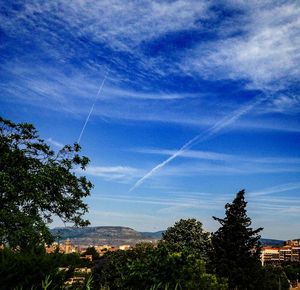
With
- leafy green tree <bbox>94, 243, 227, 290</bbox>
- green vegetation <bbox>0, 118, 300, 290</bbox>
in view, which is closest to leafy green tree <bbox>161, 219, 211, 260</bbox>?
green vegetation <bbox>0, 118, 300, 290</bbox>

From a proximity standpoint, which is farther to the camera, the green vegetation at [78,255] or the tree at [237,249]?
the tree at [237,249]

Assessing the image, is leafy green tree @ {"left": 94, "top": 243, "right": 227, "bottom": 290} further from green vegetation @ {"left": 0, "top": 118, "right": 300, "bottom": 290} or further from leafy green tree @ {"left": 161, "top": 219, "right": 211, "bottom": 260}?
leafy green tree @ {"left": 161, "top": 219, "right": 211, "bottom": 260}

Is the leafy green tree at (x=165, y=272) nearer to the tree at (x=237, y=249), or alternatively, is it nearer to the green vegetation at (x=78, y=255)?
the green vegetation at (x=78, y=255)

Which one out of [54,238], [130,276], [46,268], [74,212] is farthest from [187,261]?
[74,212]

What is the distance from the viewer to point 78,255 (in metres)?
7.43

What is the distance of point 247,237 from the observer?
2852cm

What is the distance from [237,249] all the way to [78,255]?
73.0ft

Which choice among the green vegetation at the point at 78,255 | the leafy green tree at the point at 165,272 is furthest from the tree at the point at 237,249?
the leafy green tree at the point at 165,272

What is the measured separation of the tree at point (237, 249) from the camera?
26.9 m

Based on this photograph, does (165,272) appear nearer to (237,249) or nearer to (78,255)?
(78,255)

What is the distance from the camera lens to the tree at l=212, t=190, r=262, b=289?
26.9 meters

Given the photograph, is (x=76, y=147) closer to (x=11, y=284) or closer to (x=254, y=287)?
(x=254, y=287)

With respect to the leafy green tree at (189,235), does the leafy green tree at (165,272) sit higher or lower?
lower

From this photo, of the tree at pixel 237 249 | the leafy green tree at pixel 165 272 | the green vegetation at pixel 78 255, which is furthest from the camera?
the tree at pixel 237 249
